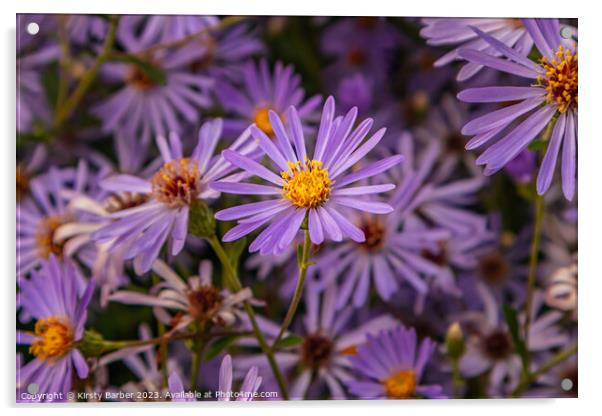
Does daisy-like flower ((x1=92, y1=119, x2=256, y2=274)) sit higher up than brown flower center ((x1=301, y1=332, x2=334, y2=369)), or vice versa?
daisy-like flower ((x1=92, y1=119, x2=256, y2=274))

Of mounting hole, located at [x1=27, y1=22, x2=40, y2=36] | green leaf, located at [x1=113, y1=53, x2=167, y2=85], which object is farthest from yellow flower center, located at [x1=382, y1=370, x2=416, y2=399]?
mounting hole, located at [x1=27, y1=22, x2=40, y2=36]

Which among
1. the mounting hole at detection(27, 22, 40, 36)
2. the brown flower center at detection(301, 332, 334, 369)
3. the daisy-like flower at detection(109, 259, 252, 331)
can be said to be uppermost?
the mounting hole at detection(27, 22, 40, 36)

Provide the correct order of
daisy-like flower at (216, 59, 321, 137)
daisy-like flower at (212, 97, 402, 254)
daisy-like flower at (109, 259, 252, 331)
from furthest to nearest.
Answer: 1. daisy-like flower at (216, 59, 321, 137)
2. daisy-like flower at (109, 259, 252, 331)
3. daisy-like flower at (212, 97, 402, 254)

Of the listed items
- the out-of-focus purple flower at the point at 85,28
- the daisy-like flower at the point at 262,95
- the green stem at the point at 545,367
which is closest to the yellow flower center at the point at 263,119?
the daisy-like flower at the point at 262,95

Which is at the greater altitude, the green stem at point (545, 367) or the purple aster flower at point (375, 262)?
the purple aster flower at point (375, 262)

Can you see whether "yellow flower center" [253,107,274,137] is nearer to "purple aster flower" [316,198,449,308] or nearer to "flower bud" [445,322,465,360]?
"purple aster flower" [316,198,449,308]

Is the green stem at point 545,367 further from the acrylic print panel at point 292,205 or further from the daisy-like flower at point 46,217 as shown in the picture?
the daisy-like flower at point 46,217
